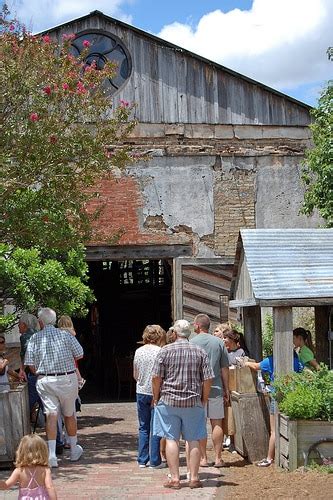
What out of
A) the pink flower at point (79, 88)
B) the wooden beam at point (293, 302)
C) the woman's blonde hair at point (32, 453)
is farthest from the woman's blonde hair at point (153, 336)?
the woman's blonde hair at point (32, 453)

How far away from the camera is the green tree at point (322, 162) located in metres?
16.9

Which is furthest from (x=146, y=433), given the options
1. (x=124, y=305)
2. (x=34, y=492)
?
(x=124, y=305)

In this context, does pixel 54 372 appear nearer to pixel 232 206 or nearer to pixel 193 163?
pixel 232 206

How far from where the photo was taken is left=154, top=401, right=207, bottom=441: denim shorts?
910 cm

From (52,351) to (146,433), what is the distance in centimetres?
145

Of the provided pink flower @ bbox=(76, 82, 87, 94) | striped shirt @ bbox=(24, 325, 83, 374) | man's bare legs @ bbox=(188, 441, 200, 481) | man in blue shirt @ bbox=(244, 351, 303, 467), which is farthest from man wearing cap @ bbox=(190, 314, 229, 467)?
pink flower @ bbox=(76, 82, 87, 94)

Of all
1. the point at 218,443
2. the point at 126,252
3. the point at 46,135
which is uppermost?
the point at 46,135

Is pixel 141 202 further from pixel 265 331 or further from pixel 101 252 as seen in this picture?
pixel 265 331

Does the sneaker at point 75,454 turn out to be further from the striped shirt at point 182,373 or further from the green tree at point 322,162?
the green tree at point 322,162

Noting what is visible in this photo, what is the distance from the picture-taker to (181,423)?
361 inches

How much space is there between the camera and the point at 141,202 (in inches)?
722

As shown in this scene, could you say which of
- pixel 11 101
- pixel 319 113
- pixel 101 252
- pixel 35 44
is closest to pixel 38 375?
pixel 11 101

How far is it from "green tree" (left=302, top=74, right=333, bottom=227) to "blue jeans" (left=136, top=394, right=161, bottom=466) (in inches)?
302

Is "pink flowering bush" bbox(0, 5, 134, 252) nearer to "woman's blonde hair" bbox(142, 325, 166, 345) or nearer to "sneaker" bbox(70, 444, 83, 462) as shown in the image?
"woman's blonde hair" bbox(142, 325, 166, 345)
